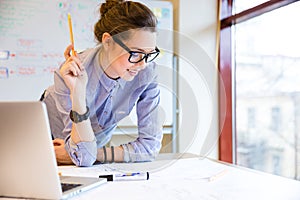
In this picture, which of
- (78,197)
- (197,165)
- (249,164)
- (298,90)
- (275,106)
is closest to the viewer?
(78,197)

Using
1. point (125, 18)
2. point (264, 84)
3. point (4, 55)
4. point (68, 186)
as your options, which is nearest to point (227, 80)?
point (264, 84)

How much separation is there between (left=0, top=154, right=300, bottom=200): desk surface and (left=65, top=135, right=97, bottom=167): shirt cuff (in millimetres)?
27

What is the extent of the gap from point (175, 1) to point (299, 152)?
142 cm

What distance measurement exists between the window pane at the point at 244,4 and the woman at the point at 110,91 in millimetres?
1452

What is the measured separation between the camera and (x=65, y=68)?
4.19 ft

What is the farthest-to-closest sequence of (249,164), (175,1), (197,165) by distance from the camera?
(175,1)
(249,164)
(197,165)

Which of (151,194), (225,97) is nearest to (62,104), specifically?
(151,194)

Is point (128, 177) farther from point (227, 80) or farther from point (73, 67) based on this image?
point (227, 80)

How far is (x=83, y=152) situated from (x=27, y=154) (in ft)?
1.61

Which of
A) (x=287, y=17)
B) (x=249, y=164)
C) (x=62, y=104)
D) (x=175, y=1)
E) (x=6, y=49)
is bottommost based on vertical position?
(x=249, y=164)

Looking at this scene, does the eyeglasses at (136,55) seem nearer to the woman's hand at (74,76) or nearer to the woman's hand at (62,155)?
the woman's hand at (74,76)

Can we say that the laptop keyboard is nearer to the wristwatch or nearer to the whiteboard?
the wristwatch

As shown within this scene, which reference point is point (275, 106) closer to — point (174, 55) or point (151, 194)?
point (174, 55)

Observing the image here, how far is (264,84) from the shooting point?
2.59 meters
